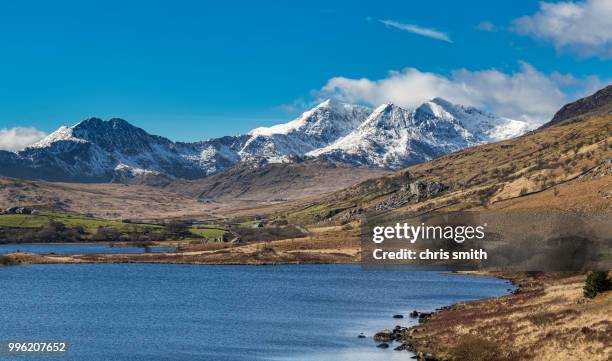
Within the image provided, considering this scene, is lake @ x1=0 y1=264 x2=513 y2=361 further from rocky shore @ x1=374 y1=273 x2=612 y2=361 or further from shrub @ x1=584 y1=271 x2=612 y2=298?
shrub @ x1=584 y1=271 x2=612 y2=298

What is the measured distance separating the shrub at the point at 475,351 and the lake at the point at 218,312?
18.9ft

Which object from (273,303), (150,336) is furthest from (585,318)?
(273,303)

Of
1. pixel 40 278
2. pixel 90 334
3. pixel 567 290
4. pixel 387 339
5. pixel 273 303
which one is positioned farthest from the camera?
pixel 40 278

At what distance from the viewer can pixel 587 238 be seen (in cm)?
17462

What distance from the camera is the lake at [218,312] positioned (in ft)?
287

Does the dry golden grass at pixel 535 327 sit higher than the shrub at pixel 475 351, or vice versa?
the dry golden grass at pixel 535 327

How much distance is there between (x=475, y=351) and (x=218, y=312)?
184 feet

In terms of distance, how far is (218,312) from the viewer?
12306 centimetres

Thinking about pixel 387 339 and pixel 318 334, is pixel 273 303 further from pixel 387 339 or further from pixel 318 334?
pixel 387 339

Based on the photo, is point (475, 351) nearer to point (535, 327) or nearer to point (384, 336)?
point (535, 327)

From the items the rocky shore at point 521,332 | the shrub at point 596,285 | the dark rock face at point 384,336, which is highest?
the shrub at point 596,285

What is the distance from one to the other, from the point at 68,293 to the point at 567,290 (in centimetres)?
9425

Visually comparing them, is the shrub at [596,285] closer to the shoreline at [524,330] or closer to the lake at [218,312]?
the shoreline at [524,330]

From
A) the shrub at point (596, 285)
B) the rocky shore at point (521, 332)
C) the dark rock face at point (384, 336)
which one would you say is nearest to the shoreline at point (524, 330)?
the rocky shore at point (521, 332)
